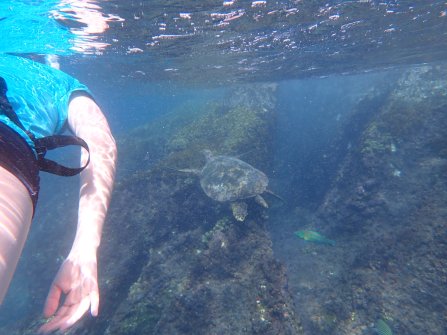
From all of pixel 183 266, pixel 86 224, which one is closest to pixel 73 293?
pixel 86 224

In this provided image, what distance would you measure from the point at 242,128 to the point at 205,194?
5.53m

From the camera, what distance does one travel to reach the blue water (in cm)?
982

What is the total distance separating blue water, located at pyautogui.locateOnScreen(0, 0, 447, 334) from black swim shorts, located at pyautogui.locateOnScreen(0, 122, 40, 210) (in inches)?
352

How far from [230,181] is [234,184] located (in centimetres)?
23

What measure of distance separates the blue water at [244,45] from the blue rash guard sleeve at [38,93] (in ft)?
22.9

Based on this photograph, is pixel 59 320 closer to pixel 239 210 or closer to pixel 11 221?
pixel 11 221

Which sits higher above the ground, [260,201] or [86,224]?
[86,224]

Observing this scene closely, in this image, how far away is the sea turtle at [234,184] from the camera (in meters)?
8.73

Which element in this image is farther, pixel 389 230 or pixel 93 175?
pixel 389 230

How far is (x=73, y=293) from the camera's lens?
1.97 m

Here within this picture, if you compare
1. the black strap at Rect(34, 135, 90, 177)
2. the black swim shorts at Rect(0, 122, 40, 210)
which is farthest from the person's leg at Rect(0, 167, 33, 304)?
the black strap at Rect(34, 135, 90, 177)

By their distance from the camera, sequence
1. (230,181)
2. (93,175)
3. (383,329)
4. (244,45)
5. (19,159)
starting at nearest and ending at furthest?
(19,159) < (93,175) < (383,329) < (230,181) < (244,45)

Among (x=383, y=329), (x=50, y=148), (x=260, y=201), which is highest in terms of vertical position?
(x=50, y=148)

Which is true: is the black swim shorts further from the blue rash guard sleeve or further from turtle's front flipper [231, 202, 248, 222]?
turtle's front flipper [231, 202, 248, 222]
